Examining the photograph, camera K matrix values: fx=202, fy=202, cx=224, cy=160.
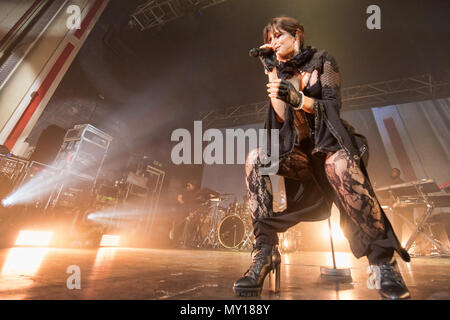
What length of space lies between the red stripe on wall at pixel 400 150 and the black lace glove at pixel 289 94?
7240 millimetres

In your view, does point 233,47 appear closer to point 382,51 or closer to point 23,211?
point 382,51

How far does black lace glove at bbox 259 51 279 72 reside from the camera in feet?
3.76

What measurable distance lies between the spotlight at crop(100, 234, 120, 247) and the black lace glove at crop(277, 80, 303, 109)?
5.01m

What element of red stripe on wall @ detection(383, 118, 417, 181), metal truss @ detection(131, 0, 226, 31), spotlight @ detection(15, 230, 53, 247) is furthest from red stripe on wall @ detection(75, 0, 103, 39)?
red stripe on wall @ detection(383, 118, 417, 181)

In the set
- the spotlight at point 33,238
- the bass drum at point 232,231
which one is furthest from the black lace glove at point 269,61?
the bass drum at point 232,231

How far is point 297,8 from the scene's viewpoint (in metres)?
5.02

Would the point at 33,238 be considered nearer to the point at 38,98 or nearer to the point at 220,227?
the point at 38,98

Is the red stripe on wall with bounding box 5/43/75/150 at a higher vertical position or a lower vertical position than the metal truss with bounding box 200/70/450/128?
lower

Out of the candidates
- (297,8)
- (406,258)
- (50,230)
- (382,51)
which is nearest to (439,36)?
(382,51)

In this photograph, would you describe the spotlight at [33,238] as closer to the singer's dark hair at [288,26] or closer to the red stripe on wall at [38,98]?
the red stripe on wall at [38,98]

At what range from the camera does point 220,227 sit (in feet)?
15.9

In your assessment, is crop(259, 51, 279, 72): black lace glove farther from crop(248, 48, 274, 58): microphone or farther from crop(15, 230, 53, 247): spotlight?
crop(15, 230, 53, 247): spotlight

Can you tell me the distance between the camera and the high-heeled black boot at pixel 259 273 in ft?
2.49
